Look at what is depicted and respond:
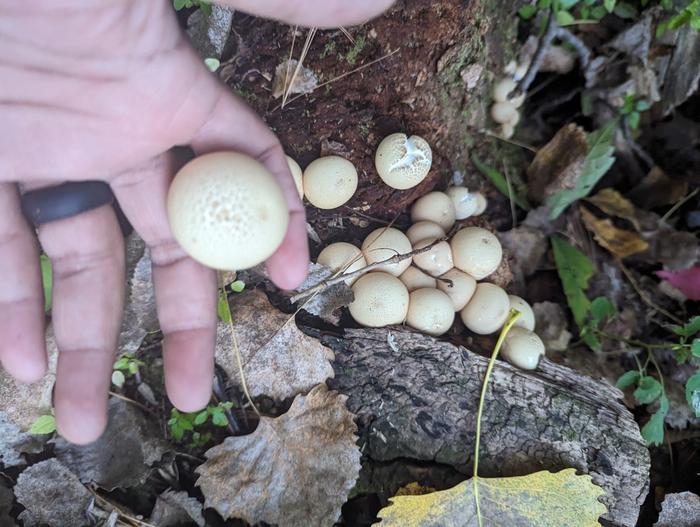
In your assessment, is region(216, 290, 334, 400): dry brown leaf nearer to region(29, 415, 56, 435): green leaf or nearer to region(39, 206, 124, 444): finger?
region(39, 206, 124, 444): finger

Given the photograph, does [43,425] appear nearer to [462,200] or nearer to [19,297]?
[19,297]

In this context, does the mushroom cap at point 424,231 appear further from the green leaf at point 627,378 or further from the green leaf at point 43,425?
the green leaf at point 43,425

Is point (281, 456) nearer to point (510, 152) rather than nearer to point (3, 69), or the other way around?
point (3, 69)

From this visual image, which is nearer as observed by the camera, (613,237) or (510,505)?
(510,505)

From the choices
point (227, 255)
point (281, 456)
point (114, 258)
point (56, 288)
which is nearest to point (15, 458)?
point (56, 288)

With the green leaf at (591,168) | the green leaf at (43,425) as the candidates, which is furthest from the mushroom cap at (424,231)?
the green leaf at (43,425)

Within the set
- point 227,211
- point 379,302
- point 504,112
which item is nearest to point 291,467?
point 379,302
